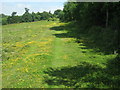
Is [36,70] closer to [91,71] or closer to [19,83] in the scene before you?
[19,83]

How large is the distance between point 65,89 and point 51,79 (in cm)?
236

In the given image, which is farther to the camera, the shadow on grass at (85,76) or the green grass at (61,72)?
the green grass at (61,72)

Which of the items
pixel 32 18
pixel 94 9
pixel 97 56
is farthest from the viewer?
pixel 32 18

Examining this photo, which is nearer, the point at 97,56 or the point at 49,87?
the point at 49,87

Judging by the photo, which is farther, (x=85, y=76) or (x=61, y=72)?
(x=61, y=72)

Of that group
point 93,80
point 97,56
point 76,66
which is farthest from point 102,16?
point 93,80

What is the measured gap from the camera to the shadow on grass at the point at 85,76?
481 inches

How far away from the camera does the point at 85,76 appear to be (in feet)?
45.2

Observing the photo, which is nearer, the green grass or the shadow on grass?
the shadow on grass

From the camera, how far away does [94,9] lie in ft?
138

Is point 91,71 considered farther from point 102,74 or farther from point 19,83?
point 19,83

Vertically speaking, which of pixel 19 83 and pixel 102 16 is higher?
pixel 102 16

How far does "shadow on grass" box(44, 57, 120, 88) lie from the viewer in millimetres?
12216

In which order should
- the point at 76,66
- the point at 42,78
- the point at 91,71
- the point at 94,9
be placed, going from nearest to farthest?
the point at 42,78
the point at 91,71
the point at 76,66
the point at 94,9
